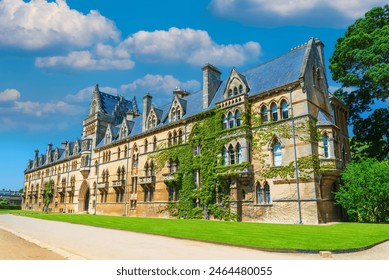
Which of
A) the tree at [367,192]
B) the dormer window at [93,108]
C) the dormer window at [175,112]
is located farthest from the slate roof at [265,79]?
the dormer window at [93,108]

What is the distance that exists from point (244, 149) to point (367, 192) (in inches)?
412

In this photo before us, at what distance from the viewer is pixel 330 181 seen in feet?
79.8

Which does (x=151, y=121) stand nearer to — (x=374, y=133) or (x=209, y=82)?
(x=209, y=82)

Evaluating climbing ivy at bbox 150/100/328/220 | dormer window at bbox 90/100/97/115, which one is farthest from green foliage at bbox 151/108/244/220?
dormer window at bbox 90/100/97/115

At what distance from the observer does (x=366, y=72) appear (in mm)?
28516

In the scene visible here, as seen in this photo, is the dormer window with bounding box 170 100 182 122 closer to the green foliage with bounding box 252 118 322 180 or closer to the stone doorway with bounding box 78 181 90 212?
the green foliage with bounding box 252 118 322 180

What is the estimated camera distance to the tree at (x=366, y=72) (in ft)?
94.4

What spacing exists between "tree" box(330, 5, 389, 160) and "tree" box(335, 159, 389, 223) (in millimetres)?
10277

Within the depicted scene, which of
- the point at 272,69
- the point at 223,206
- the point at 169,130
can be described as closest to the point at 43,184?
the point at 169,130

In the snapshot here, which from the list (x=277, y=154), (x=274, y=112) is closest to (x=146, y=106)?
(x=274, y=112)

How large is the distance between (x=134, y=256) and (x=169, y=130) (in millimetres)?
27791

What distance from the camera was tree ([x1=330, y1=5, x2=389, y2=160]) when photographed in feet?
94.4

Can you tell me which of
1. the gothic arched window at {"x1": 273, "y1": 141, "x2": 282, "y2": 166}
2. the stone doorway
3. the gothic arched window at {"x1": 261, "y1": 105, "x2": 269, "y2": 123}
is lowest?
the stone doorway
